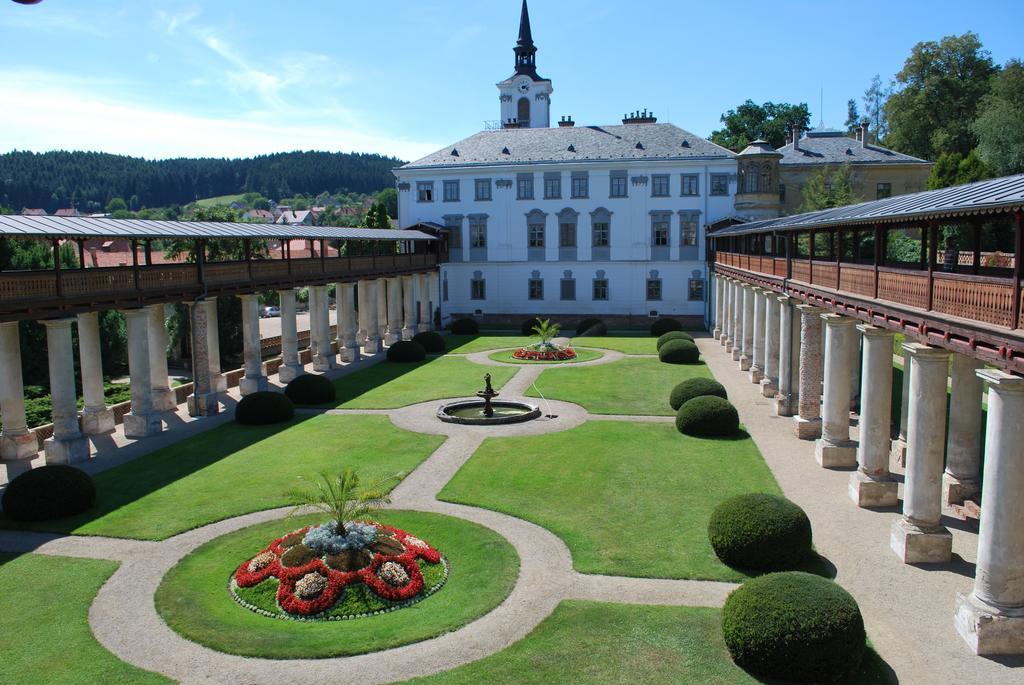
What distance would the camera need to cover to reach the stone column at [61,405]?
937 inches

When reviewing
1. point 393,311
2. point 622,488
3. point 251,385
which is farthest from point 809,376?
point 393,311

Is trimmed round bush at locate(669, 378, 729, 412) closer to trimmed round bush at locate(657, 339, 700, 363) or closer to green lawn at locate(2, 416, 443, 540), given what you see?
green lawn at locate(2, 416, 443, 540)

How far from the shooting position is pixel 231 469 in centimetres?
2270

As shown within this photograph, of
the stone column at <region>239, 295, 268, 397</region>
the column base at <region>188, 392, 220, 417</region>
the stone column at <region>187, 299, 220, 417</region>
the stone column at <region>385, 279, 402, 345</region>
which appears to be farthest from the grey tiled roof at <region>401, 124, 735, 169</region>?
the column base at <region>188, 392, 220, 417</region>

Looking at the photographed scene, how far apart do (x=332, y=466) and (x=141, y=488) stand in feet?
16.3

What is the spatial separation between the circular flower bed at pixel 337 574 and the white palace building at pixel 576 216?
148 feet

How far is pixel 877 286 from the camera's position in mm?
18422

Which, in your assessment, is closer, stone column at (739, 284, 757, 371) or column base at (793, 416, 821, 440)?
column base at (793, 416, 821, 440)

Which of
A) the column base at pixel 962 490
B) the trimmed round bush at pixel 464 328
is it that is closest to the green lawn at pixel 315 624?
the column base at pixel 962 490

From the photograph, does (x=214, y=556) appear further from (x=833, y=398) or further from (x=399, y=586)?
(x=833, y=398)

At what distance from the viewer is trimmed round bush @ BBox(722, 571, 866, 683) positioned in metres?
11.1

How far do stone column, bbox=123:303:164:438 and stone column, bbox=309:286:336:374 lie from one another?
45.3 ft

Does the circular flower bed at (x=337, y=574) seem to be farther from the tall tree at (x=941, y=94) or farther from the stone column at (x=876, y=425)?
the tall tree at (x=941, y=94)

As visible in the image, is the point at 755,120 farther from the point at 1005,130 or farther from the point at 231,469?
the point at 231,469
